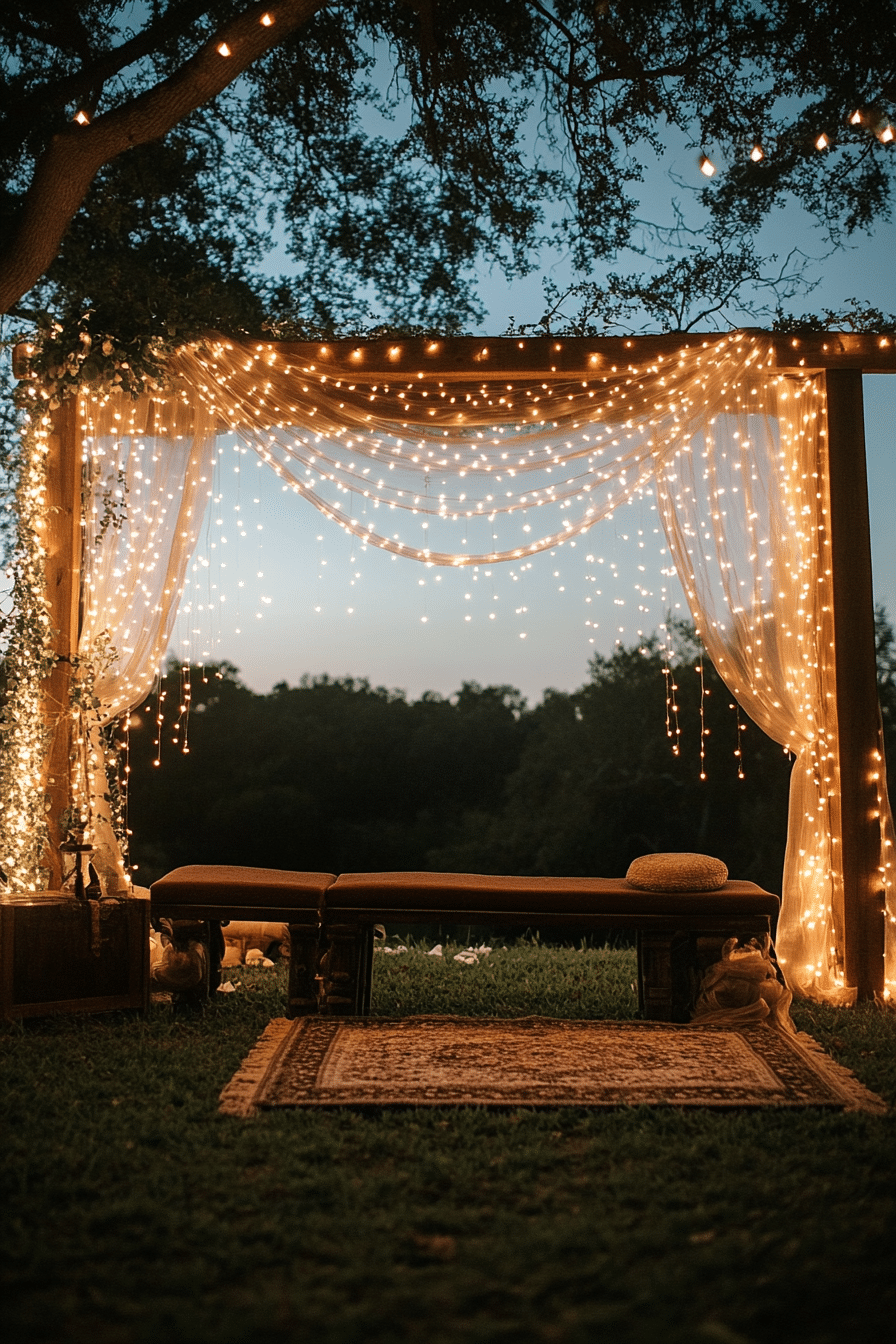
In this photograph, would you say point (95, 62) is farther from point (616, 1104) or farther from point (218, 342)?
point (616, 1104)

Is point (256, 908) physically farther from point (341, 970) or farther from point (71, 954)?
point (71, 954)

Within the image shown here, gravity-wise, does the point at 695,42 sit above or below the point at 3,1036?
above

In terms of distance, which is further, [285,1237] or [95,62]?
Answer: [95,62]

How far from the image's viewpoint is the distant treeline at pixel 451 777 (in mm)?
10008

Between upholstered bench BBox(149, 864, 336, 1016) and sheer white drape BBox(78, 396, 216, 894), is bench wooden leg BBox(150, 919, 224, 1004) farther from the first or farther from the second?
sheer white drape BBox(78, 396, 216, 894)

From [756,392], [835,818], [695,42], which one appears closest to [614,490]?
[756,392]

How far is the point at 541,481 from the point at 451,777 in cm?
594

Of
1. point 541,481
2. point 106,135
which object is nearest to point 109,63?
point 106,135

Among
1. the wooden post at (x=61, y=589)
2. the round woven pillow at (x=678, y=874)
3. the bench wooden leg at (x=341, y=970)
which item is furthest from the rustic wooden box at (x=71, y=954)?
the round woven pillow at (x=678, y=874)

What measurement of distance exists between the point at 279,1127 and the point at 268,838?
24.1 ft

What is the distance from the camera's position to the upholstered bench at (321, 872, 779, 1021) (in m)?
4.15

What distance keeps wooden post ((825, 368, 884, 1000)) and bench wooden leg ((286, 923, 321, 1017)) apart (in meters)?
2.31

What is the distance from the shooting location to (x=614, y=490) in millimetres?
4926

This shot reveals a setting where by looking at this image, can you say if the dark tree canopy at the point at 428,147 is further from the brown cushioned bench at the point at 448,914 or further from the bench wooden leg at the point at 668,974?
the bench wooden leg at the point at 668,974
